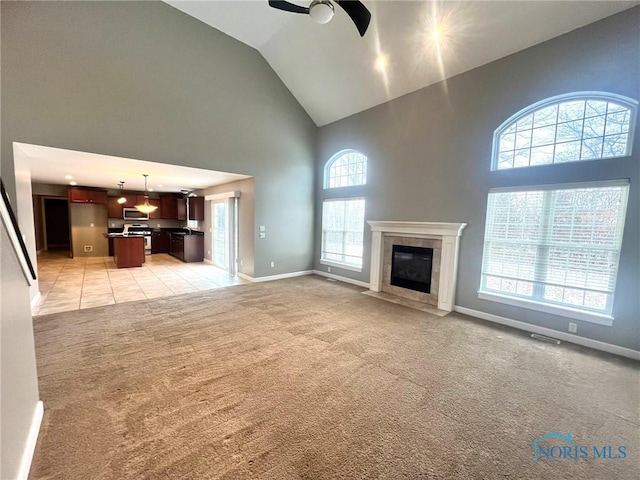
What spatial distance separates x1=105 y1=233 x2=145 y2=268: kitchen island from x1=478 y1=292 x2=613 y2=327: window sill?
863 cm

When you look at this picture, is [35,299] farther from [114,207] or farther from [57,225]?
[57,225]

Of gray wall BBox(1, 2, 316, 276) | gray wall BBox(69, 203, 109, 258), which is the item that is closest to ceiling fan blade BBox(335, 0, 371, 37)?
gray wall BBox(1, 2, 316, 276)

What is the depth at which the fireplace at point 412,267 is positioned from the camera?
4.77m

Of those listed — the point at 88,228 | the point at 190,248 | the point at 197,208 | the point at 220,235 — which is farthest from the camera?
the point at 88,228

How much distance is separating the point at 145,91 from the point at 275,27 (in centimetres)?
275

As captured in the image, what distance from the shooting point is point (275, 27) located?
4902 mm

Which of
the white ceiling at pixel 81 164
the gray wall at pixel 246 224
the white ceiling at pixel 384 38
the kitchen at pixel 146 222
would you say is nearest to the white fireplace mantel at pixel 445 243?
the white ceiling at pixel 384 38

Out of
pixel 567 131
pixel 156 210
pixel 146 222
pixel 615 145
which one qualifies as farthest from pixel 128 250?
pixel 615 145

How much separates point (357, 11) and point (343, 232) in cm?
438

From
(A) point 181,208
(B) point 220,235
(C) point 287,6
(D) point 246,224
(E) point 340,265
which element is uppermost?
(C) point 287,6

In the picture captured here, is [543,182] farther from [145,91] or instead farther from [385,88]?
[145,91]

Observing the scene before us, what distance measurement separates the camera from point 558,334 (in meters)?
3.41

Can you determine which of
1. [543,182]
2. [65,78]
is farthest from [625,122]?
[65,78]

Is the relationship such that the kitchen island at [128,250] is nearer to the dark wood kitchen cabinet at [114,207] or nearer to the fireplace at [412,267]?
the dark wood kitchen cabinet at [114,207]
